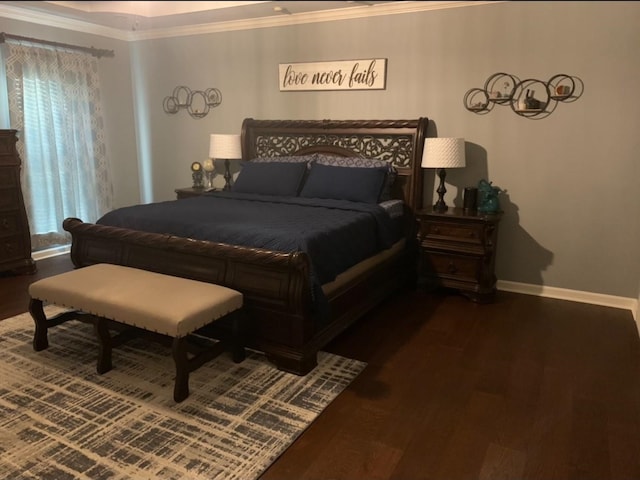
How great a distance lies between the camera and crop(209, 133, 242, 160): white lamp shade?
471 cm

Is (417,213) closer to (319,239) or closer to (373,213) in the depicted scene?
(373,213)

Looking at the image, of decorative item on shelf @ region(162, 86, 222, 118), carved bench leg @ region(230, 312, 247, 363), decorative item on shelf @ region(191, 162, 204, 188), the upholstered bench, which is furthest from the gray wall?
the upholstered bench

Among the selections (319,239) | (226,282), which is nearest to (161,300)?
(226,282)

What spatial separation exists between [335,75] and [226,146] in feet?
4.03

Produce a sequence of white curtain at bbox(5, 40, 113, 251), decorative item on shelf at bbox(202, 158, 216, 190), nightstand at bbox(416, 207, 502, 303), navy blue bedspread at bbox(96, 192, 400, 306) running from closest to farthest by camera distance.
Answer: navy blue bedspread at bbox(96, 192, 400, 306) → nightstand at bbox(416, 207, 502, 303) → white curtain at bbox(5, 40, 113, 251) → decorative item on shelf at bbox(202, 158, 216, 190)

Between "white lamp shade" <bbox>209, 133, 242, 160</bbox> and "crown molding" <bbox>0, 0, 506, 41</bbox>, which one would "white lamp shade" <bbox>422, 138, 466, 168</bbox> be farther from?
"white lamp shade" <bbox>209, 133, 242, 160</bbox>

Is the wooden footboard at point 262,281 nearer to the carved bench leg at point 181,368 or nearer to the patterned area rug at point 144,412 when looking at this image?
the patterned area rug at point 144,412

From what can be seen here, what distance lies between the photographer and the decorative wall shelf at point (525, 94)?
11.5ft

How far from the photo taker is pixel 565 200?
367cm

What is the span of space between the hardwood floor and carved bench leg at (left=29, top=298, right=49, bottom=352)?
768 mm

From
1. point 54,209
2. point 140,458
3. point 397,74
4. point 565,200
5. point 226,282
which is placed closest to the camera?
point 140,458

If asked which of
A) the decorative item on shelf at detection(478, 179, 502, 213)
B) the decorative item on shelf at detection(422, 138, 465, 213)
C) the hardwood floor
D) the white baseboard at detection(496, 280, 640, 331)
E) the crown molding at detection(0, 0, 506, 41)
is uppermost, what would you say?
the crown molding at detection(0, 0, 506, 41)

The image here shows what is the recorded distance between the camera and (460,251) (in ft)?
12.0

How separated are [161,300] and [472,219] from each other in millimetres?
2233
